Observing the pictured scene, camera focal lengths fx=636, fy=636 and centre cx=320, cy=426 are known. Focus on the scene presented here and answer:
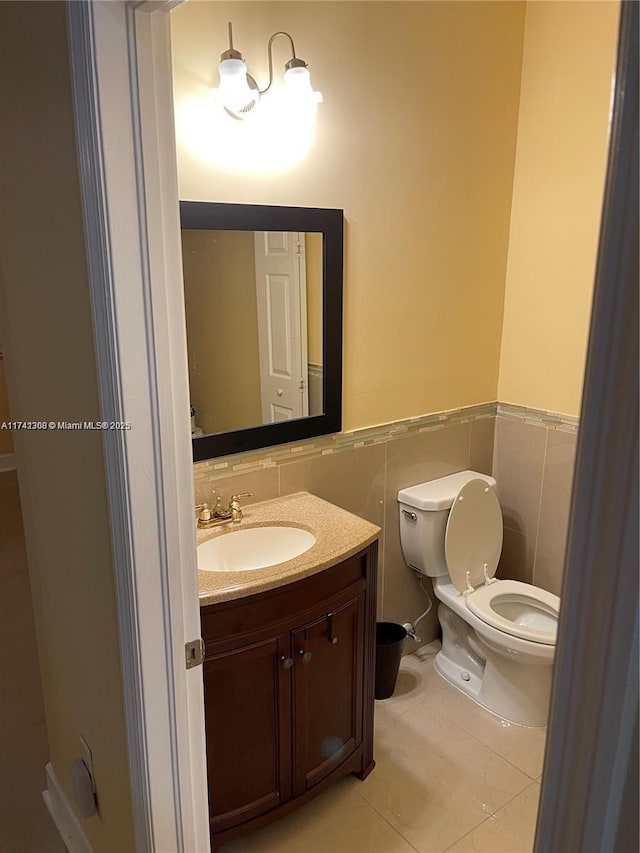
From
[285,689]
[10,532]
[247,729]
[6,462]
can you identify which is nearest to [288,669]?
[285,689]

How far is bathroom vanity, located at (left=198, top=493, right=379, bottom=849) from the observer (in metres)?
1.67

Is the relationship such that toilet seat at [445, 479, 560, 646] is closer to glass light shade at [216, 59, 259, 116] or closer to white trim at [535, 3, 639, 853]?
glass light shade at [216, 59, 259, 116]

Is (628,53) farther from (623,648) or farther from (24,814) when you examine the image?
(24,814)

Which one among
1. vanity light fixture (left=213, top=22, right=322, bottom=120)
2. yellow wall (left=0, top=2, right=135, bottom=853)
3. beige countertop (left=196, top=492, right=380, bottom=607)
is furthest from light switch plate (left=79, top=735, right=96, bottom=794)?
vanity light fixture (left=213, top=22, right=322, bottom=120)

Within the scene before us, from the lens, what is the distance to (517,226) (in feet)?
8.45

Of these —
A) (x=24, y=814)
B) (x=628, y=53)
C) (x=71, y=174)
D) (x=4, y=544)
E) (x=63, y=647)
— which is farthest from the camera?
(x=4, y=544)

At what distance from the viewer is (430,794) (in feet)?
6.79

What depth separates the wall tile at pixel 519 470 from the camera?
2.67m

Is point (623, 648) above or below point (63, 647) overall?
above

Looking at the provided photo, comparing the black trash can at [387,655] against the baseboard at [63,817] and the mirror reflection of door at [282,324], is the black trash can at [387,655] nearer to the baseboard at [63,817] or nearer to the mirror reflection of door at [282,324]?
the mirror reflection of door at [282,324]

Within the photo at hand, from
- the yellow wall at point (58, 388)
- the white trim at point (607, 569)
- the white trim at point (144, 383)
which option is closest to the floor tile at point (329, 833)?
the yellow wall at point (58, 388)

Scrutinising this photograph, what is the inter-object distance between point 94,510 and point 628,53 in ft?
3.59

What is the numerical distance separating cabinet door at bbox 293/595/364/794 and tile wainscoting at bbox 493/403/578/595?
1084 millimetres

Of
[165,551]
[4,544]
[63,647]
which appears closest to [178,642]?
[165,551]
